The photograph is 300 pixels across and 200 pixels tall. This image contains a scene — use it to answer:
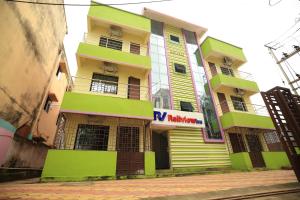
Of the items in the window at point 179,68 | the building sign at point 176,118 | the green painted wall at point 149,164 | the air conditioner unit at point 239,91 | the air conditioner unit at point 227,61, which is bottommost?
the green painted wall at point 149,164

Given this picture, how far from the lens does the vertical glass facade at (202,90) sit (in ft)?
39.0

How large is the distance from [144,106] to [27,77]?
7312 mm

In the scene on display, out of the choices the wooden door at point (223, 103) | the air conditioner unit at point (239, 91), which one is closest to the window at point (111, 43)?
the wooden door at point (223, 103)

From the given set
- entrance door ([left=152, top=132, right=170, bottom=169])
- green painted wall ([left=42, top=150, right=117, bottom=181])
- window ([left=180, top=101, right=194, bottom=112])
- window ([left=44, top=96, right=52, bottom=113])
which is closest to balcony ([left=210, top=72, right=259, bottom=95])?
window ([left=180, top=101, right=194, bottom=112])

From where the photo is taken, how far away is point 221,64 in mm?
16000

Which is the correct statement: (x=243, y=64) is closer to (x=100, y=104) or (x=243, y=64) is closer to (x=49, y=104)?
(x=100, y=104)

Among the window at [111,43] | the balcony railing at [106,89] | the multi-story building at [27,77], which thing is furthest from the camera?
the window at [111,43]

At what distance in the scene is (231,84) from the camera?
13.5 meters

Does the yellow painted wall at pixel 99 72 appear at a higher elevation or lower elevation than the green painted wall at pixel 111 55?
lower

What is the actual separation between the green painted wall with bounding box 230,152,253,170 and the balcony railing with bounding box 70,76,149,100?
751cm

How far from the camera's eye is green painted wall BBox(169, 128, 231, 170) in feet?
33.1

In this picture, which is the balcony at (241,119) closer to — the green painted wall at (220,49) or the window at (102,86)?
the green painted wall at (220,49)

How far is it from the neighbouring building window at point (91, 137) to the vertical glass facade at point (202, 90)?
7.46m

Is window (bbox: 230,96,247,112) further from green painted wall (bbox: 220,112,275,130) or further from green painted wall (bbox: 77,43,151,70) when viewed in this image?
green painted wall (bbox: 77,43,151,70)
